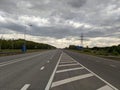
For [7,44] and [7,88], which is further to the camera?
[7,44]

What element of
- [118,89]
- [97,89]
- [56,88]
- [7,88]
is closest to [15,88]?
[7,88]

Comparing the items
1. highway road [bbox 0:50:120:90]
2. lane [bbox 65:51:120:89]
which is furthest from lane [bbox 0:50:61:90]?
lane [bbox 65:51:120:89]

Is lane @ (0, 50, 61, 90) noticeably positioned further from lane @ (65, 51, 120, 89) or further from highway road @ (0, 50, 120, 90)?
lane @ (65, 51, 120, 89)

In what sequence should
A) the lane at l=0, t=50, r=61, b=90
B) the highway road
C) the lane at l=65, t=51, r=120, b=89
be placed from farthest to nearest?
the lane at l=65, t=51, r=120, b=89, the highway road, the lane at l=0, t=50, r=61, b=90

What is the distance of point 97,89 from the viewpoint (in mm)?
9758

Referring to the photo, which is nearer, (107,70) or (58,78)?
(58,78)

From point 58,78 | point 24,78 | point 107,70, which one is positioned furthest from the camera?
point 107,70

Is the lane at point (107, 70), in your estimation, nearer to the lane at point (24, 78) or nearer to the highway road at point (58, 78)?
the highway road at point (58, 78)

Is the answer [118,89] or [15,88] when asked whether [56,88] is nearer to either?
[15,88]

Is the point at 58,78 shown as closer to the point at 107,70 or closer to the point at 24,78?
the point at 24,78

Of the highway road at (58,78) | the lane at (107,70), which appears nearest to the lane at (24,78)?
the highway road at (58,78)

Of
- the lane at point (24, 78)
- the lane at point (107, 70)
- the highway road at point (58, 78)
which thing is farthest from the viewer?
the lane at point (107, 70)

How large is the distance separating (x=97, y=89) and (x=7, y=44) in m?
190

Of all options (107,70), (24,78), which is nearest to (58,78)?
(24,78)
